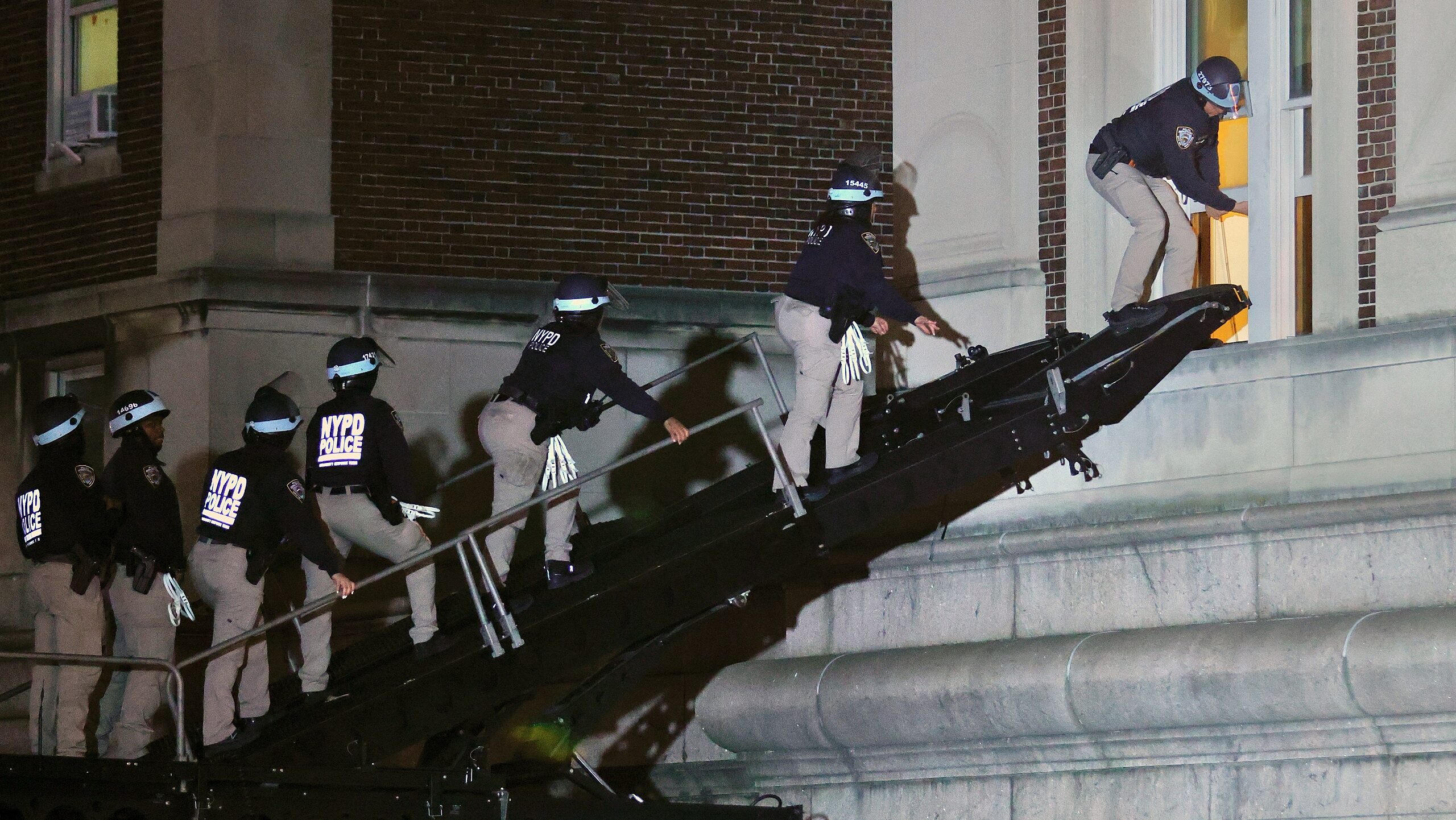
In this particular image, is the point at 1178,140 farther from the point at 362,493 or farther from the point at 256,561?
the point at 256,561

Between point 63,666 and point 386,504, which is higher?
point 386,504

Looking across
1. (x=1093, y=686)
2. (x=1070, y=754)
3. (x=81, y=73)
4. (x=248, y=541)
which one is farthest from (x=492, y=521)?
(x=81, y=73)

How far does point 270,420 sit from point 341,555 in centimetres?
90

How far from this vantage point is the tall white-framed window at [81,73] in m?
17.9

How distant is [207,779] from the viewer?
449 inches

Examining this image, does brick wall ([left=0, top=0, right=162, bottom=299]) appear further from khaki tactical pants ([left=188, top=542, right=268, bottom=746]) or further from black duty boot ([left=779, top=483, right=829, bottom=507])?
black duty boot ([left=779, top=483, right=829, bottom=507])

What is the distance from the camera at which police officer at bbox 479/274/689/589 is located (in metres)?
12.5

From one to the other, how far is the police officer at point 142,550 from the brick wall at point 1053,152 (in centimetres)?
629

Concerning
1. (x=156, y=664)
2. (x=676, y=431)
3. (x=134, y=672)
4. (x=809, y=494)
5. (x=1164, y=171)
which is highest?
(x=1164, y=171)

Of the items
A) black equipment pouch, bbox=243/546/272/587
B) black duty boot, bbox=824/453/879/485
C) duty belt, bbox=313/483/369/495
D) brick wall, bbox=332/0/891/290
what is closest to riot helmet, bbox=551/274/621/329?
duty belt, bbox=313/483/369/495

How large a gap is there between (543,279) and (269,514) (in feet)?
15.5

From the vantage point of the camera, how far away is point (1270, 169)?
1488cm

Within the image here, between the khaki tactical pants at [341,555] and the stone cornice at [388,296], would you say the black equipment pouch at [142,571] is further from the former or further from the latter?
the stone cornice at [388,296]

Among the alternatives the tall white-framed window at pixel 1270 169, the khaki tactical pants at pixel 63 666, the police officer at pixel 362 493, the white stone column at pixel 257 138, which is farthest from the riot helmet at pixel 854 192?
the white stone column at pixel 257 138
